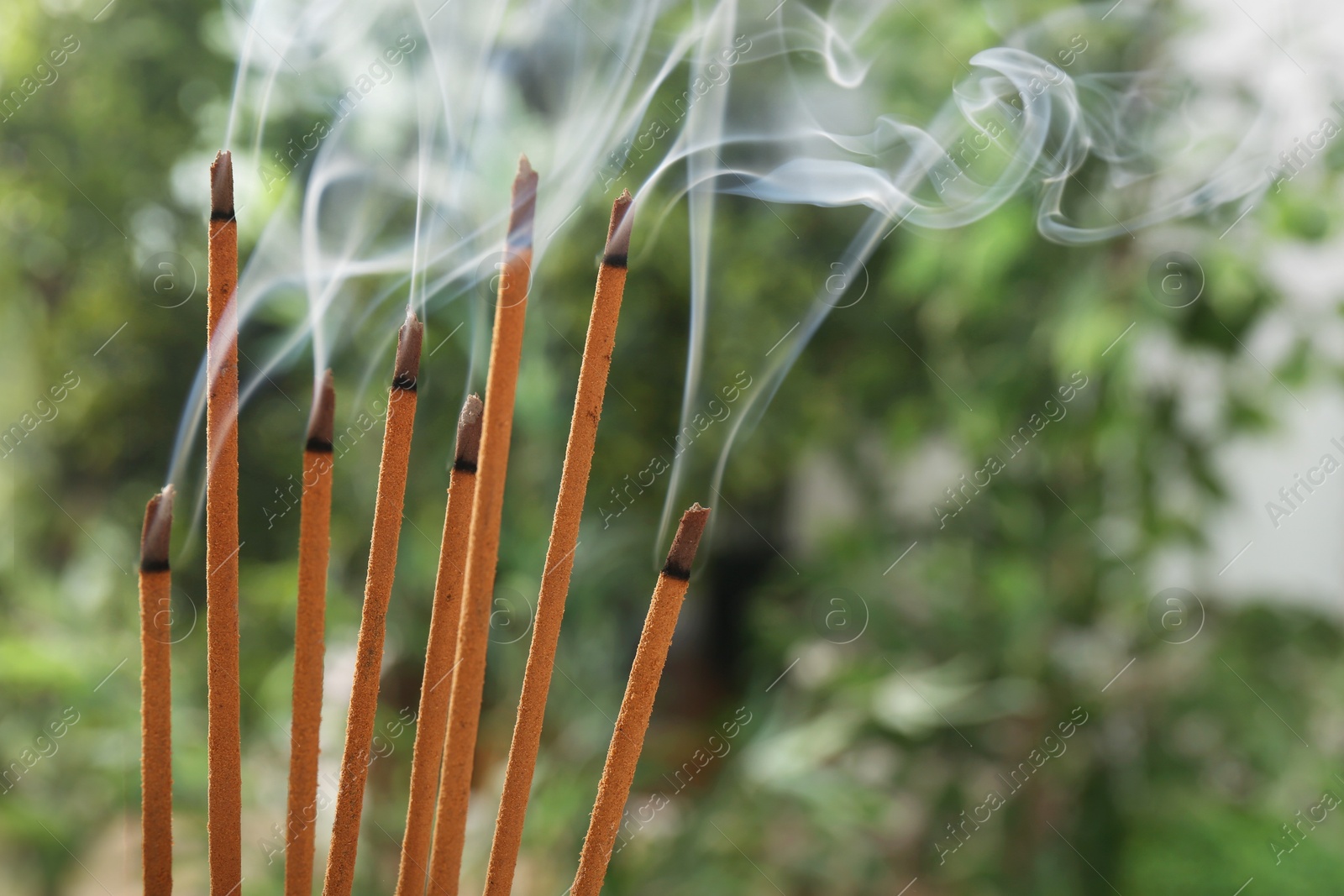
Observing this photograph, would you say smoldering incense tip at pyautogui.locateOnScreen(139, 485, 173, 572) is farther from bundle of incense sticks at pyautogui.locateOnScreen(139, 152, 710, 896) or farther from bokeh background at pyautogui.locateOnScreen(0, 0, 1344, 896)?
bokeh background at pyautogui.locateOnScreen(0, 0, 1344, 896)

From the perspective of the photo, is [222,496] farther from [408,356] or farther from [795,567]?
[795,567]

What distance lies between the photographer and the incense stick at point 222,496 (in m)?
0.24

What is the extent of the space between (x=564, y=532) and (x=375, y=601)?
5 centimetres

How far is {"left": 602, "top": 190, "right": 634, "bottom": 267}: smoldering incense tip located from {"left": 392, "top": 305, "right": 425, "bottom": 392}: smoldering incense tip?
0.05 meters

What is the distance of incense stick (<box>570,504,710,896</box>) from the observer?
0.71ft

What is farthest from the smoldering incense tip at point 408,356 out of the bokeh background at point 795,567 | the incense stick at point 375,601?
the bokeh background at point 795,567

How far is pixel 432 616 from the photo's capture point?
242 mm

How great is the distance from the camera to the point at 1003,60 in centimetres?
83

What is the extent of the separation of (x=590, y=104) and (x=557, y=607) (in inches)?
11.8

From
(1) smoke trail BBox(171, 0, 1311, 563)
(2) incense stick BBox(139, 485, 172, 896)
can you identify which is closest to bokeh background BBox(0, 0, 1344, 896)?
(1) smoke trail BBox(171, 0, 1311, 563)

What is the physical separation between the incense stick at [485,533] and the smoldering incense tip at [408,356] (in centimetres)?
2

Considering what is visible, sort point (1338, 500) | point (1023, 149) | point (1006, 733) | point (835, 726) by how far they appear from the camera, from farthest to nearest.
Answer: point (1338, 500) → point (1006, 733) → point (835, 726) → point (1023, 149)

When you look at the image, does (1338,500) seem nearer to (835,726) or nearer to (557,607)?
(835,726)

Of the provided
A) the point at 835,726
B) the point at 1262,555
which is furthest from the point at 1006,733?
the point at 1262,555
